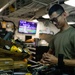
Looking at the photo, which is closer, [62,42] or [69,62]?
[69,62]

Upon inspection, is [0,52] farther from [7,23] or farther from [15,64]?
[7,23]

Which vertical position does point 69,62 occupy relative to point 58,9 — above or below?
below

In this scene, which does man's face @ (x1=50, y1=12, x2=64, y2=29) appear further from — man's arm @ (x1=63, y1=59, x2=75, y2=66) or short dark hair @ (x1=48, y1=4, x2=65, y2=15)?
man's arm @ (x1=63, y1=59, x2=75, y2=66)

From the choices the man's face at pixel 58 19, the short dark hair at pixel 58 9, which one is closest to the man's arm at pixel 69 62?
the man's face at pixel 58 19

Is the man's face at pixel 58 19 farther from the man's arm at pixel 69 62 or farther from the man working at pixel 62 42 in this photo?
the man's arm at pixel 69 62

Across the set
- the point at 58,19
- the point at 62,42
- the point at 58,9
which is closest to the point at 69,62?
the point at 62,42

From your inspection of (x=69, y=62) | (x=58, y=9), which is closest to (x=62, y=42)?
(x=69, y=62)

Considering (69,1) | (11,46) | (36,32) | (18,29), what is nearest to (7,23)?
(18,29)

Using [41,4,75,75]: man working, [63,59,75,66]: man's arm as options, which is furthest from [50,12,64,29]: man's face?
[63,59,75,66]: man's arm

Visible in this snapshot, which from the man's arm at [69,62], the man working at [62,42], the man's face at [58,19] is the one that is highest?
the man's face at [58,19]

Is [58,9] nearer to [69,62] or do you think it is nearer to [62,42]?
[62,42]

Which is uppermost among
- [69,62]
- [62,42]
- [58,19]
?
[58,19]

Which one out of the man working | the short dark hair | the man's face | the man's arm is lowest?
the man's arm

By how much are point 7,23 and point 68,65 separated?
6327 millimetres
